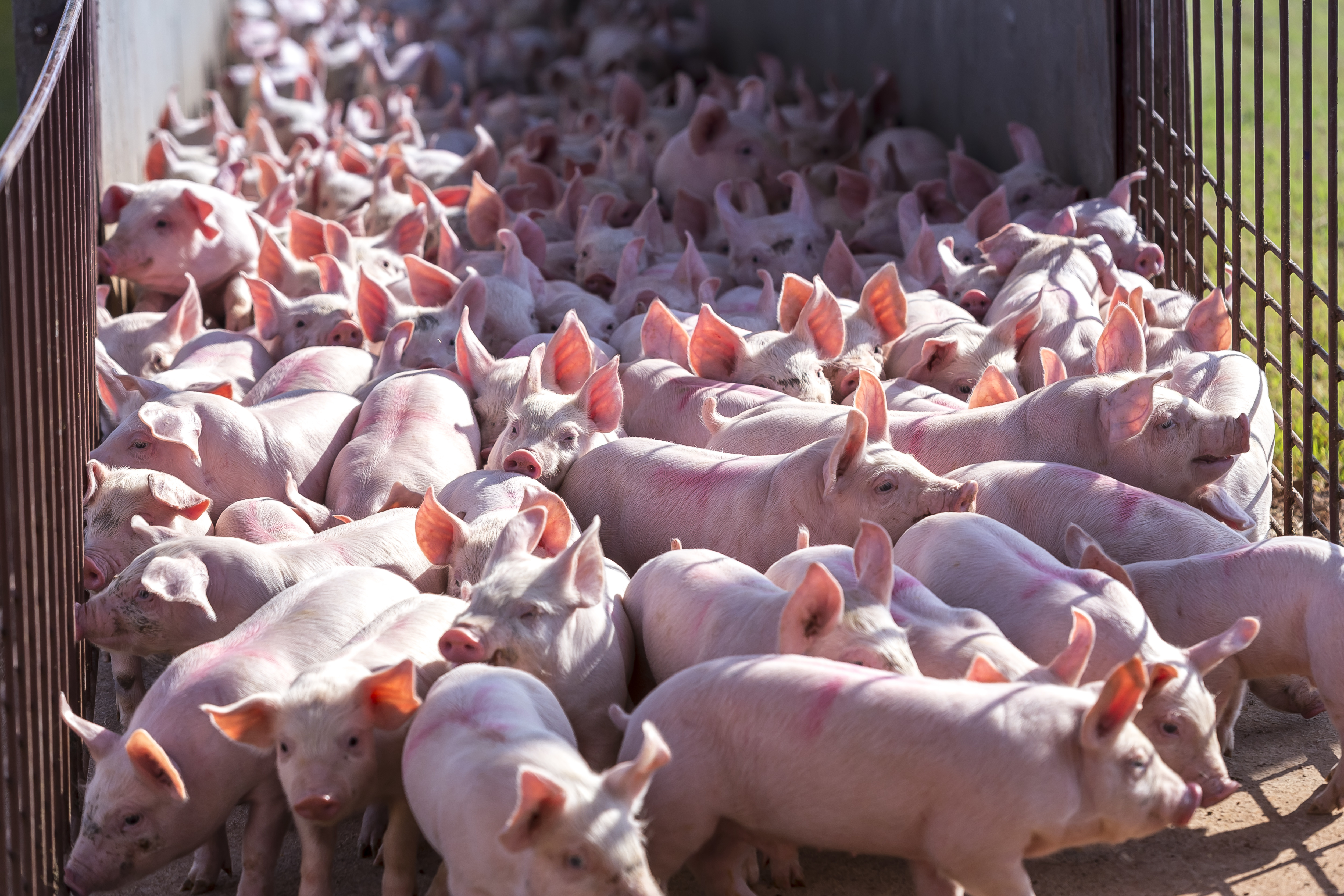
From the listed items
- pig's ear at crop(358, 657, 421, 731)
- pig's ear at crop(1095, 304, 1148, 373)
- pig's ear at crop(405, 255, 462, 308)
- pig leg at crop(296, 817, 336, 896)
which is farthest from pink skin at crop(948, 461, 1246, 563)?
pig's ear at crop(405, 255, 462, 308)

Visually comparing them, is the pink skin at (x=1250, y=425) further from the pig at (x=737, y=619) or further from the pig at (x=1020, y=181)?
the pig at (x=1020, y=181)

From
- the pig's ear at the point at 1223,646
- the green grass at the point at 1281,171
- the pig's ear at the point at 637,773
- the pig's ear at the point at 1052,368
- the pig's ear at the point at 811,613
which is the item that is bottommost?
the green grass at the point at 1281,171

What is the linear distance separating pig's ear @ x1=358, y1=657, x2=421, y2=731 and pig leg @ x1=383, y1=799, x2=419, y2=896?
0.19 m

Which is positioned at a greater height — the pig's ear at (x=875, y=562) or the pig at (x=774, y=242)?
the pig's ear at (x=875, y=562)

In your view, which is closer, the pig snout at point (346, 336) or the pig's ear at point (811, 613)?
the pig's ear at point (811, 613)

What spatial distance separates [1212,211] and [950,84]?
2247mm

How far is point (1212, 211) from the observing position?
8.89 meters

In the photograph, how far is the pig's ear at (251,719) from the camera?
7.91ft

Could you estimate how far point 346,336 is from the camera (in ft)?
16.2

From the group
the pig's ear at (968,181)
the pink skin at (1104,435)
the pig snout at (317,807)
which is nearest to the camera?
the pig snout at (317,807)

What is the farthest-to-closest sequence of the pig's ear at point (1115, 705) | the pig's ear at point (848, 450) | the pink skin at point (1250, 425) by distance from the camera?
the pink skin at point (1250, 425)
the pig's ear at point (848, 450)
the pig's ear at point (1115, 705)

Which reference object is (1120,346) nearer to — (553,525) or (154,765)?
(553,525)

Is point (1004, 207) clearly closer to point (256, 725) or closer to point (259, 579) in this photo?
point (259, 579)

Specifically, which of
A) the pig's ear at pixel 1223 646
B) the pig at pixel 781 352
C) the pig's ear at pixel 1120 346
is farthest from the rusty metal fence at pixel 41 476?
the pig's ear at pixel 1120 346
